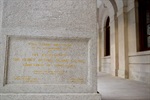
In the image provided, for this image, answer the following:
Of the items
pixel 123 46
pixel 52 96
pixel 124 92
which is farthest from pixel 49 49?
pixel 123 46

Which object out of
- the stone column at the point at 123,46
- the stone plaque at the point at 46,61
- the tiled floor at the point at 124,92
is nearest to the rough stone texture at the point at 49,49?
the stone plaque at the point at 46,61

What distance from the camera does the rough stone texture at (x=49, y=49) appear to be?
2682 millimetres

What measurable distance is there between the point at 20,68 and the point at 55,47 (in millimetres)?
744

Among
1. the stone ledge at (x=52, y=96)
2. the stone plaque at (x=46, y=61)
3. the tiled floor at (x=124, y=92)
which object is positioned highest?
the stone plaque at (x=46, y=61)

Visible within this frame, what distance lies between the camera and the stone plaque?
8.92 feet

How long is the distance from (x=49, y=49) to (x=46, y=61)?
231 millimetres

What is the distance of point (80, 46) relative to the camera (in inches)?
112

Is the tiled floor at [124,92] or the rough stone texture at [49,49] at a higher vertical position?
the rough stone texture at [49,49]

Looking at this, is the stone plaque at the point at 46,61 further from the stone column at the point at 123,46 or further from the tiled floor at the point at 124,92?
the stone column at the point at 123,46

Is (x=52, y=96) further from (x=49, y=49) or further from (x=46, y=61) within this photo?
(x=49, y=49)

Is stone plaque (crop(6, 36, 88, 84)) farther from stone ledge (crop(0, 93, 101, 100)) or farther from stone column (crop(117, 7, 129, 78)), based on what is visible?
stone column (crop(117, 7, 129, 78))

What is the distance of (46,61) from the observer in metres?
2.78

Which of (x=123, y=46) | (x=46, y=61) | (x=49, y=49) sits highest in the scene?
(x=123, y=46)

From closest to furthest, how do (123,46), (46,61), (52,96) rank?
(52,96), (46,61), (123,46)
